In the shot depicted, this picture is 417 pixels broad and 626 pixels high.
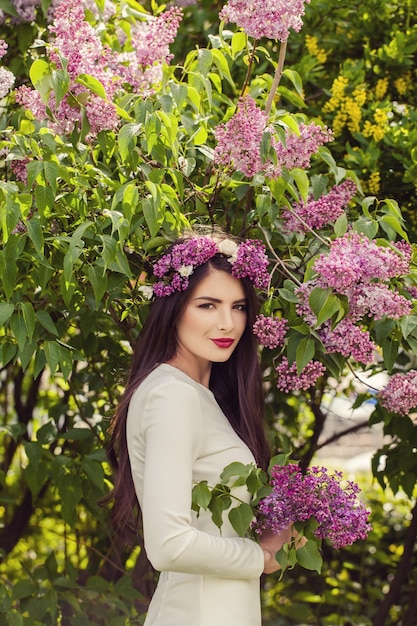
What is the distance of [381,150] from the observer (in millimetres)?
3182

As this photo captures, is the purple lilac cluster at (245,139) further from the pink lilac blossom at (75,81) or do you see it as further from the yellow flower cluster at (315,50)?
the yellow flower cluster at (315,50)

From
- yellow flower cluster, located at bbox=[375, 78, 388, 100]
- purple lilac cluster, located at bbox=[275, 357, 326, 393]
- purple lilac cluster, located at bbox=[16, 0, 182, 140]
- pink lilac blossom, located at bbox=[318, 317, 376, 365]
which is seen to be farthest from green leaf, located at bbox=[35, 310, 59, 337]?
yellow flower cluster, located at bbox=[375, 78, 388, 100]

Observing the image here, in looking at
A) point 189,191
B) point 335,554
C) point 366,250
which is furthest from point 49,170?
point 335,554

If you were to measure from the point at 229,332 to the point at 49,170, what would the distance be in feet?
1.68

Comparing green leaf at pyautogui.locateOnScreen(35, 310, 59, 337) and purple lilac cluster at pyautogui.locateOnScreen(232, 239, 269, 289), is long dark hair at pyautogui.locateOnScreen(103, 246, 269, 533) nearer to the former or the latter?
purple lilac cluster at pyautogui.locateOnScreen(232, 239, 269, 289)

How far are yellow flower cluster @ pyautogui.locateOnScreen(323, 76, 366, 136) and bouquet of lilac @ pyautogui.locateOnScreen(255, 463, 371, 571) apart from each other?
4.51 ft

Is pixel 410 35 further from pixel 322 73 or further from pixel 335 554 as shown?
pixel 335 554

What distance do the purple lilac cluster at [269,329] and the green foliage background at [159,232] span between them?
29 mm

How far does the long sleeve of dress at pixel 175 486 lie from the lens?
1988mm

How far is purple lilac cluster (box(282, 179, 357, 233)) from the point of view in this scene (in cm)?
252

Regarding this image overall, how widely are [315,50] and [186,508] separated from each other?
1851 mm

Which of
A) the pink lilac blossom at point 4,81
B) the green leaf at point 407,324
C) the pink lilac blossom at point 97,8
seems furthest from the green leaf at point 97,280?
the pink lilac blossom at point 97,8

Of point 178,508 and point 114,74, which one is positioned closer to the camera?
point 178,508

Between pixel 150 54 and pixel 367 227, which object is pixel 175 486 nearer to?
pixel 367 227
